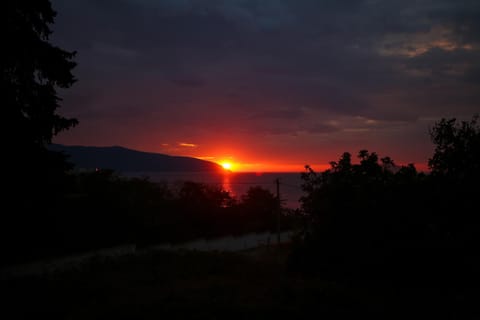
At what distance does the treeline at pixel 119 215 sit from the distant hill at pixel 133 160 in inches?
3702

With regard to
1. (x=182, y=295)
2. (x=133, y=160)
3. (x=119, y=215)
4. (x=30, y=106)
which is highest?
(x=133, y=160)

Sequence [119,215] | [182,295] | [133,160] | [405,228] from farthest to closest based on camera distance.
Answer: [133,160], [119,215], [405,228], [182,295]

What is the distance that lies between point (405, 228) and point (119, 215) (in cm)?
1406

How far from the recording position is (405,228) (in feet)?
32.4

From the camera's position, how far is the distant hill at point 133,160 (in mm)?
119331

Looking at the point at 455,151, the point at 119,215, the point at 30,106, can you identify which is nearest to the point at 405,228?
the point at 455,151

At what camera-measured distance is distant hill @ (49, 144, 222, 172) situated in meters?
119

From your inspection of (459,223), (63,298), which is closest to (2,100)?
(63,298)

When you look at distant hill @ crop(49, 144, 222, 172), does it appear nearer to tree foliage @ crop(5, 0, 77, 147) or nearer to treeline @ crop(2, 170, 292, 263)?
treeline @ crop(2, 170, 292, 263)

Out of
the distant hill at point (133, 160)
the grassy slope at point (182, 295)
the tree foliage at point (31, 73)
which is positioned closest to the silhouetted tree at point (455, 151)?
Result: the grassy slope at point (182, 295)

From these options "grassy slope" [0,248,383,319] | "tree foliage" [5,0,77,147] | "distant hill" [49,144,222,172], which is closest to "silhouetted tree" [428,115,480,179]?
"grassy slope" [0,248,383,319]

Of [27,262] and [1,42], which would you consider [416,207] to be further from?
[27,262]

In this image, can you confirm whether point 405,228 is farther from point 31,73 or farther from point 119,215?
point 119,215

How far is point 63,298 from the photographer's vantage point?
8695 mm
